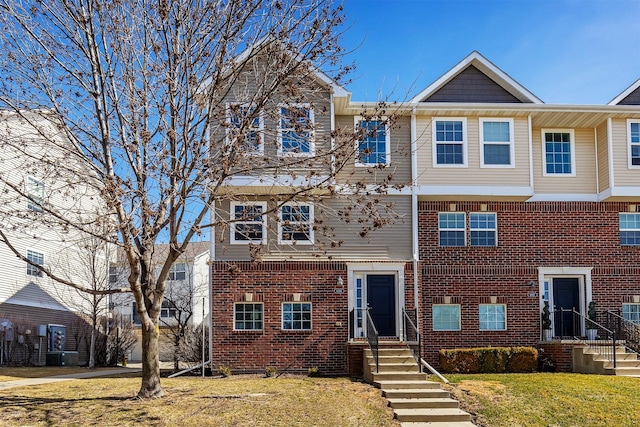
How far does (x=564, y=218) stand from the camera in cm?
1919

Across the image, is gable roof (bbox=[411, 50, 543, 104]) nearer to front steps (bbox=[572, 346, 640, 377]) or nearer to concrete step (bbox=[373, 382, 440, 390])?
front steps (bbox=[572, 346, 640, 377])

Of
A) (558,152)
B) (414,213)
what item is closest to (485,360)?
(414,213)

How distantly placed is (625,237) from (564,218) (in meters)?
1.95

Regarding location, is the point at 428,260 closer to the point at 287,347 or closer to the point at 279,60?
the point at 287,347

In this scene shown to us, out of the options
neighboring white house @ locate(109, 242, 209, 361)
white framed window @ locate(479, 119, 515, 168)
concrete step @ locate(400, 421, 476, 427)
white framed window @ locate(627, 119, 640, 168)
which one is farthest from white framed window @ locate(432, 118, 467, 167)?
A: neighboring white house @ locate(109, 242, 209, 361)

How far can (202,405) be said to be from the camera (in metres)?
12.4

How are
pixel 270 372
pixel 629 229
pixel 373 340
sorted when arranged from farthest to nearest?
pixel 629 229 < pixel 270 372 < pixel 373 340

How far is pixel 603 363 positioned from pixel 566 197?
194 inches

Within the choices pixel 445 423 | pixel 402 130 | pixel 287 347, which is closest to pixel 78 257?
pixel 287 347

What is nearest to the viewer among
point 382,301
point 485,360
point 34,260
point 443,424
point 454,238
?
point 443,424

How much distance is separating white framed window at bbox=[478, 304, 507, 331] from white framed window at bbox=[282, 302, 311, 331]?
15.9 ft

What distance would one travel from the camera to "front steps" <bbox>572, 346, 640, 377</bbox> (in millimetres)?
16375

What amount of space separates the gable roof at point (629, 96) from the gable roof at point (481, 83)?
2.64 meters

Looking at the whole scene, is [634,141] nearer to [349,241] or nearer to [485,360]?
[485,360]
